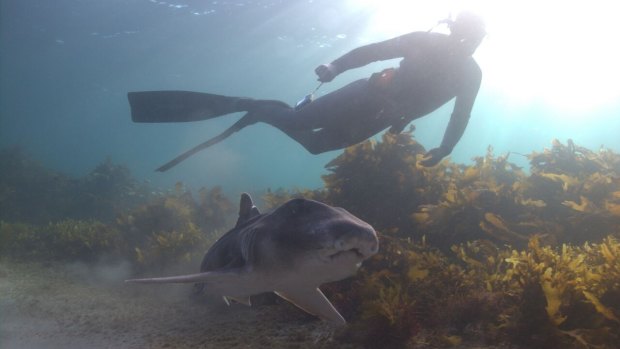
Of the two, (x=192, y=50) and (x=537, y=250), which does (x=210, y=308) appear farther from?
(x=192, y=50)

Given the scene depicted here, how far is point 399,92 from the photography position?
7207mm

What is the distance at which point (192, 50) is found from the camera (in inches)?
1451

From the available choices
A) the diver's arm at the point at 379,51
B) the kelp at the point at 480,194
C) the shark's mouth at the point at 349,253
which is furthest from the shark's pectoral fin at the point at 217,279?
the diver's arm at the point at 379,51

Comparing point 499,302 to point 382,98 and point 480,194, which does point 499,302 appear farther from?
point 382,98

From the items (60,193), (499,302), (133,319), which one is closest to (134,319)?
(133,319)

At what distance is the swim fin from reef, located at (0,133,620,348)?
3196 millimetres

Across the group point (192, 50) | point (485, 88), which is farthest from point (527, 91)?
point (192, 50)

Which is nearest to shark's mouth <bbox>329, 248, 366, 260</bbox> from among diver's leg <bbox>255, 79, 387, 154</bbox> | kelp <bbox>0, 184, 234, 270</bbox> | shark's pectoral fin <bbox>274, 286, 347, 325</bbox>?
shark's pectoral fin <bbox>274, 286, 347, 325</bbox>

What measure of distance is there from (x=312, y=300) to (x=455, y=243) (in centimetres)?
412

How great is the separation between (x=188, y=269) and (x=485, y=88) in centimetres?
6109

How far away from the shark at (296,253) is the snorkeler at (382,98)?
4132mm

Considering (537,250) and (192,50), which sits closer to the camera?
(537,250)

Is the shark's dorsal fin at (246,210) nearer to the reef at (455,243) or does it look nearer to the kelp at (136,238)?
the reef at (455,243)

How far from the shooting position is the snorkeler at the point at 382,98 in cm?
701
